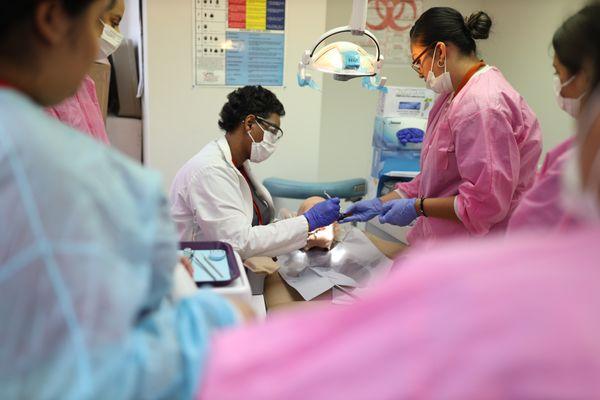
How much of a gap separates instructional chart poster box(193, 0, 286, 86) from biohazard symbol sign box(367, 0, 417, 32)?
105 centimetres

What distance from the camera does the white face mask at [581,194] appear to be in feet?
Answer: 1.88

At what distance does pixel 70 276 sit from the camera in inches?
19.0

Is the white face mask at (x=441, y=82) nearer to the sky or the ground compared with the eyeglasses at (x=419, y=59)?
nearer to the ground

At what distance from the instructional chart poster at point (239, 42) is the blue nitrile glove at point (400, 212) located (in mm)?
1266

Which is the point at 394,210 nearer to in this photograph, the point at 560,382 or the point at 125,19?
the point at 560,382

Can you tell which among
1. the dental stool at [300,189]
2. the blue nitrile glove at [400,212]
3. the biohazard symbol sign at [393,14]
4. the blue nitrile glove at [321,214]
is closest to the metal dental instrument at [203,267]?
the blue nitrile glove at [321,214]

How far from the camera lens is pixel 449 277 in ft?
1.50

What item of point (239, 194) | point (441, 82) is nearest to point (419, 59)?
point (441, 82)

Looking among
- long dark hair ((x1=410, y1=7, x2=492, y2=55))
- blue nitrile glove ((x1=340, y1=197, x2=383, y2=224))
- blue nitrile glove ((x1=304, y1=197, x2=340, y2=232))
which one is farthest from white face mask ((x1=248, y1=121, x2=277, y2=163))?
long dark hair ((x1=410, y1=7, x2=492, y2=55))

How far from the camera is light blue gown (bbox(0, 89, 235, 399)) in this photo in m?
0.48

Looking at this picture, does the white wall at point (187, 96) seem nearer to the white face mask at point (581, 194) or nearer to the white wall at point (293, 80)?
the white wall at point (293, 80)

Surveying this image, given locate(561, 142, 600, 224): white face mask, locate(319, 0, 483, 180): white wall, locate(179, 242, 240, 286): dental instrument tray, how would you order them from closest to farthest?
1. locate(561, 142, 600, 224): white face mask
2. locate(179, 242, 240, 286): dental instrument tray
3. locate(319, 0, 483, 180): white wall

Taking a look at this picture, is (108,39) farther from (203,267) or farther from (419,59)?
A: (419,59)

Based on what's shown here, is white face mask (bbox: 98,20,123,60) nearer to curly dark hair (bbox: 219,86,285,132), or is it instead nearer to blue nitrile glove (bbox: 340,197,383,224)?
curly dark hair (bbox: 219,86,285,132)
